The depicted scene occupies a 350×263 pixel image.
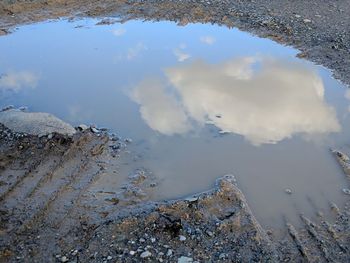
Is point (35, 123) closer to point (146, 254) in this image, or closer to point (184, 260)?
point (146, 254)

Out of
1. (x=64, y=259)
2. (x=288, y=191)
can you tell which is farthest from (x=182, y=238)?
(x=288, y=191)

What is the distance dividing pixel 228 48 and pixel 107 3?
15.4ft

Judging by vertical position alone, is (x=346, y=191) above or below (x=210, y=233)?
below

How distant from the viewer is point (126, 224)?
4805 mm

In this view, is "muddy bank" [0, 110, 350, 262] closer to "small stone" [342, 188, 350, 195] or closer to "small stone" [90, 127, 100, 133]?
"small stone" [342, 188, 350, 195]

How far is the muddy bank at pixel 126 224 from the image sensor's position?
4473 millimetres

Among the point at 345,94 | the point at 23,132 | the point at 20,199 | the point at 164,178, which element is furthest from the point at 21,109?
the point at 345,94

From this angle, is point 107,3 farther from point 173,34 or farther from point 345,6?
point 345,6

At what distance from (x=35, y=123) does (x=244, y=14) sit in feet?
23.7

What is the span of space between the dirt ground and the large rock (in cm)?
13

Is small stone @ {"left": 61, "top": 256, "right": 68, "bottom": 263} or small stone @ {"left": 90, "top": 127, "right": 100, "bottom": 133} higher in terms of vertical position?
small stone @ {"left": 61, "top": 256, "right": 68, "bottom": 263}

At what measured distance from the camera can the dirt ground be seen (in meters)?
4.48

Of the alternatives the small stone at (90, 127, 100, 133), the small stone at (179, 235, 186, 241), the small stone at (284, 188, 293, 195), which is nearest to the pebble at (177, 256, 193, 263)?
the small stone at (179, 235, 186, 241)

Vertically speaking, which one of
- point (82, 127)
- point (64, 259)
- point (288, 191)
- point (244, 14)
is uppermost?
point (64, 259)
